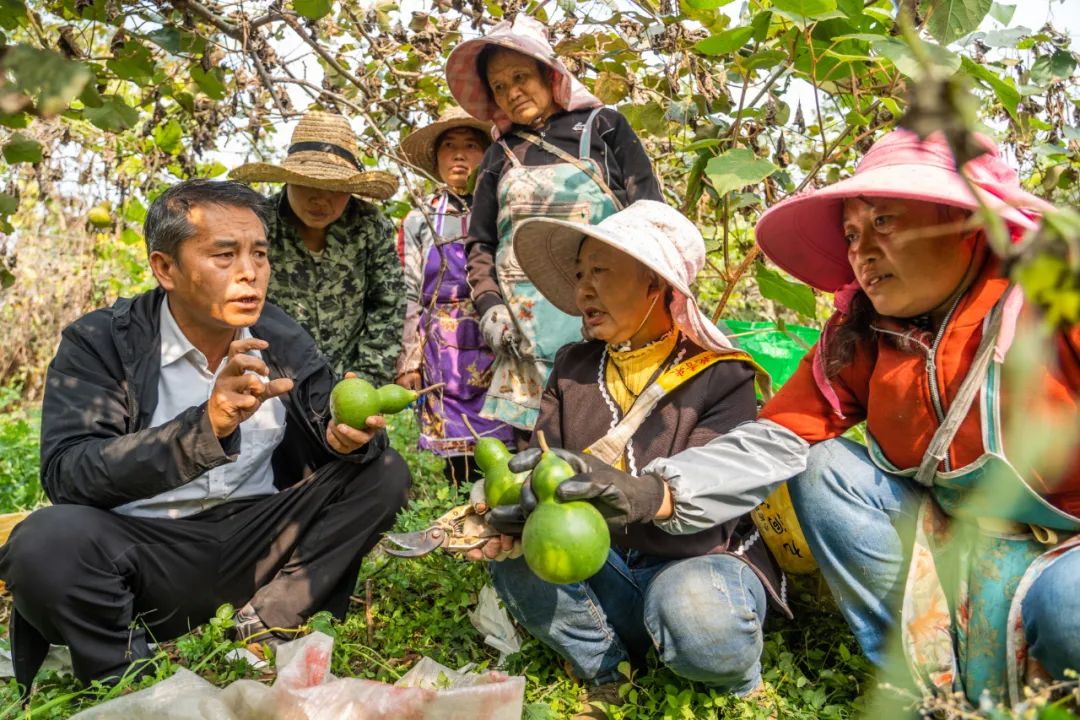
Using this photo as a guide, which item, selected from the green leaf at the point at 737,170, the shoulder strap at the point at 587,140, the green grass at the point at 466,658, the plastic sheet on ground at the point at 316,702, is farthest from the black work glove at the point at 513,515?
the shoulder strap at the point at 587,140

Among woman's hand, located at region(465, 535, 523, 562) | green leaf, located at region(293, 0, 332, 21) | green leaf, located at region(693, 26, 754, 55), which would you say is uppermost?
green leaf, located at region(293, 0, 332, 21)

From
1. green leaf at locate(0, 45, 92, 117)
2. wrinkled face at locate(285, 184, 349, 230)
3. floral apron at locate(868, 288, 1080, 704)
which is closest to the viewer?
green leaf at locate(0, 45, 92, 117)

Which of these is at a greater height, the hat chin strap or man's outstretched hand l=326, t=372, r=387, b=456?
the hat chin strap

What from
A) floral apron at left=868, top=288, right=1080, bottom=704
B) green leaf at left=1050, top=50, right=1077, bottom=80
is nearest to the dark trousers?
floral apron at left=868, top=288, right=1080, bottom=704

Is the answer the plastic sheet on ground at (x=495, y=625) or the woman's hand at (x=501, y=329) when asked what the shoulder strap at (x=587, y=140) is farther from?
the plastic sheet on ground at (x=495, y=625)

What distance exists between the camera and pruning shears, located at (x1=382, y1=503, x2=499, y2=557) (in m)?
2.27

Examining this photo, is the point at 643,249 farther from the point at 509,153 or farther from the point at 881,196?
the point at 509,153

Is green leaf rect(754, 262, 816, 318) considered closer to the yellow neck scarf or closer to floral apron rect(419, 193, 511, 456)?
the yellow neck scarf

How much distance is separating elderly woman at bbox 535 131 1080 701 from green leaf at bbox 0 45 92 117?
4.64 feet

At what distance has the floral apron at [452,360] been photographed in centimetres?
405

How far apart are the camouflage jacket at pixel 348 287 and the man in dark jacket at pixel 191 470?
0.93 meters

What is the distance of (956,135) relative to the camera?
61cm

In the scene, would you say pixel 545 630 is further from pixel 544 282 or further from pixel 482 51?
pixel 482 51

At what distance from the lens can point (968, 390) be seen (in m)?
2.05
